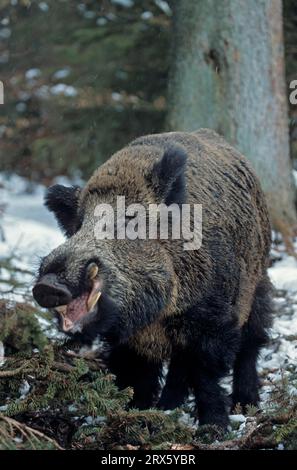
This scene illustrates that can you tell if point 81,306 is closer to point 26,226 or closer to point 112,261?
point 112,261

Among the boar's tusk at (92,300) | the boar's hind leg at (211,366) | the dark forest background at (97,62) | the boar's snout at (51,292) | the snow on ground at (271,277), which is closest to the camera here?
the boar's snout at (51,292)

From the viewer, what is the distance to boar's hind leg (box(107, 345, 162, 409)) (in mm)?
5172

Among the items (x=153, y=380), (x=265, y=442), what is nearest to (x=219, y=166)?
(x=153, y=380)

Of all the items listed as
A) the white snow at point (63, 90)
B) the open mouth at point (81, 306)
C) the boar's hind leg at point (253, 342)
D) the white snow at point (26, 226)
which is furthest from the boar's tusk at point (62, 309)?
the white snow at point (63, 90)

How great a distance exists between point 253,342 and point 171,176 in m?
1.55

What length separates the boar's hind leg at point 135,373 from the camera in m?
5.17

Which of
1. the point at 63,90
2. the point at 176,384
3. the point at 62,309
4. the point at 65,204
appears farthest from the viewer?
the point at 63,90

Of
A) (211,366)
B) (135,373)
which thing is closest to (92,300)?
(211,366)

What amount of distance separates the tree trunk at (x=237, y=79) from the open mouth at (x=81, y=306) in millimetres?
4778

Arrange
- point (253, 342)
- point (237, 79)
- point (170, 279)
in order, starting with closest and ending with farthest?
1. point (170, 279)
2. point (253, 342)
3. point (237, 79)

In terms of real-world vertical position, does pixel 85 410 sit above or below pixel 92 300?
below

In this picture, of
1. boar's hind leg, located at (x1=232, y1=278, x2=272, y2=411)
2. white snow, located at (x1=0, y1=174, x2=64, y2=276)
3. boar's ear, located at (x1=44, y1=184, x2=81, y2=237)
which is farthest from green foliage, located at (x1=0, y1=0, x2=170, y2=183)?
boar's ear, located at (x1=44, y1=184, x2=81, y2=237)

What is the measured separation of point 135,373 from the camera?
524 cm

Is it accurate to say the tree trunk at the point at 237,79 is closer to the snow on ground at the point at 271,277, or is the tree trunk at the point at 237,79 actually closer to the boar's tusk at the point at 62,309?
the snow on ground at the point at 271,277
